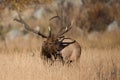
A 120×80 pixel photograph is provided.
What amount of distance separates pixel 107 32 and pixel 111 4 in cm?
495

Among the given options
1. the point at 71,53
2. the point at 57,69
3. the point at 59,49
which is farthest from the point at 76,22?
the point at 57,69

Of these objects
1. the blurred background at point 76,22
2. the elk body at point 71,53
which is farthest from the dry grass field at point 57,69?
→ the blurred background at point 76,22

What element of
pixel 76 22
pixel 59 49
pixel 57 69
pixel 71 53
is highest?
pixel 76 22

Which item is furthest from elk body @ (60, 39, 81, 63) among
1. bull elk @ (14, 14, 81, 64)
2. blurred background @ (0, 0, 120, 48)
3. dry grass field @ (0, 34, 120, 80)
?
blurred background @ (0, 0, 120, 48)

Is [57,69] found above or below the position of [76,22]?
below

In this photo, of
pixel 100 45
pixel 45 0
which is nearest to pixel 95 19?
pixel 100 45

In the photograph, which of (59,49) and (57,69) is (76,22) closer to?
(59,49)

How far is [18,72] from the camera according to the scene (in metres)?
10.2

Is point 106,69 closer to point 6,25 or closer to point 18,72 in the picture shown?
point 18,72

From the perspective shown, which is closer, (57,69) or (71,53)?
(57,69)

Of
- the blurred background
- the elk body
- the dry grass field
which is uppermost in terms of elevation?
the blurred background

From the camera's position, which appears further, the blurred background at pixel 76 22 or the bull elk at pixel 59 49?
the blurred background at pixel 76 22

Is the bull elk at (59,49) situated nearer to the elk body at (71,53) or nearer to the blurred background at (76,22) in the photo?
the elk body at (71,53)

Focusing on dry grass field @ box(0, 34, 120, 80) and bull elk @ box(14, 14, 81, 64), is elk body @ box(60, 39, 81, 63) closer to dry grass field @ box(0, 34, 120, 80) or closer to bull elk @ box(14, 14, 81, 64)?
bull elk @ box(14, 14, 81, 64)
